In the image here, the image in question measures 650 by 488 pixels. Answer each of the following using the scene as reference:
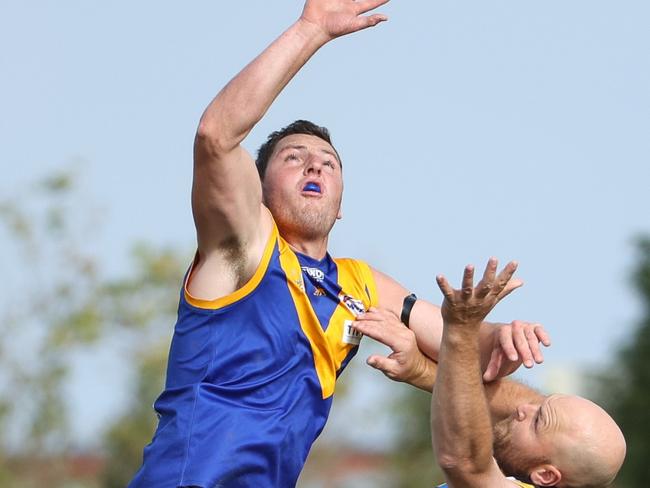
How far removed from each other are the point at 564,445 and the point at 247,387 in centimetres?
153

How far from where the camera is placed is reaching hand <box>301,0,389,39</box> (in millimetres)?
5758

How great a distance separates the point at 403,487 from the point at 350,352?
905 inches

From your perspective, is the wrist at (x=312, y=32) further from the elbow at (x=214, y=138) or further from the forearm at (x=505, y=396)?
the forearm at (x=505, y=396)

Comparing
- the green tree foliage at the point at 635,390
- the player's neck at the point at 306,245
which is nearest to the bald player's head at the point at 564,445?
the player's neck at the point at 306,245

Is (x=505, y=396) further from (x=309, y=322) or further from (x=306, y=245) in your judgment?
(x=306, y=245)

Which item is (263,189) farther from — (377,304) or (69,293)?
(69,293)

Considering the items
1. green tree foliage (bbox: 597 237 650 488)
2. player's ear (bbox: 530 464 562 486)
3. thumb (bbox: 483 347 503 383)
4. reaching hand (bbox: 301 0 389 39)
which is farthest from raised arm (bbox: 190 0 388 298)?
green tree foliage (bbox: 597 237 650 488)

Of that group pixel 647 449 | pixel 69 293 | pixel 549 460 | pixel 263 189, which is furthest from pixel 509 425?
pixel 69 293

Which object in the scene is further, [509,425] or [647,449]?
[647,449]

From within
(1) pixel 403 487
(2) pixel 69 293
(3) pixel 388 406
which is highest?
(2) pixel 69 293

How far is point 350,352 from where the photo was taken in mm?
6535

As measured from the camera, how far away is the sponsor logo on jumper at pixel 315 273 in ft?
21.0

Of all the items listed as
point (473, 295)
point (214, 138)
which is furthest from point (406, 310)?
point (214, 138)

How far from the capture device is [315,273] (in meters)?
6.44
